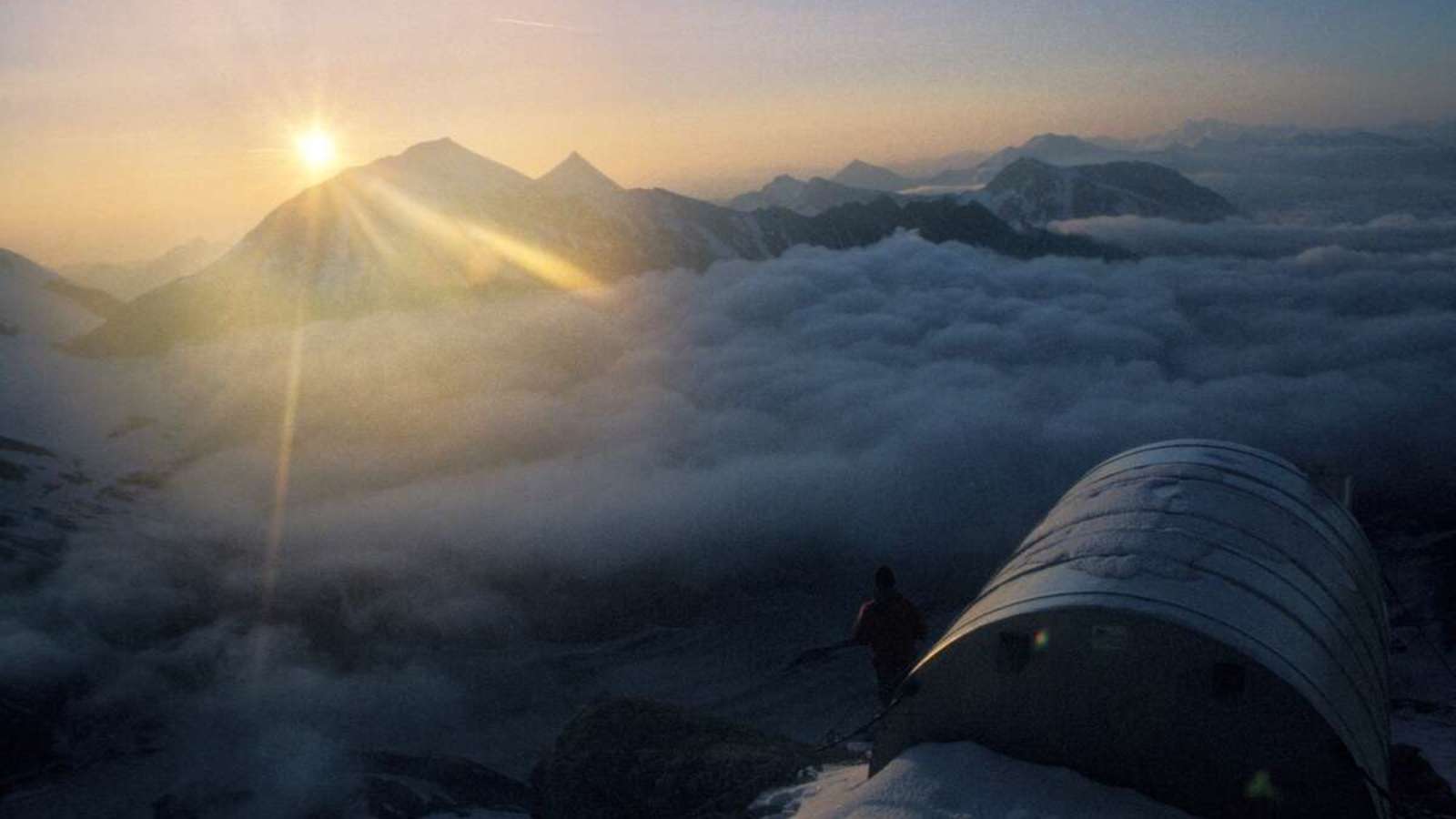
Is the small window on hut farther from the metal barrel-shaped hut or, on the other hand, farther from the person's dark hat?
the person's dark hat

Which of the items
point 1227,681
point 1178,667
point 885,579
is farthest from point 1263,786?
point 885,579

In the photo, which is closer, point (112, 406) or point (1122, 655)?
point (1122, 655)

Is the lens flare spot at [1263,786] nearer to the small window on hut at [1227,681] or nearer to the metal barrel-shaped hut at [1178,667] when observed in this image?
the metal barrel-shaped hut at [1178,667]

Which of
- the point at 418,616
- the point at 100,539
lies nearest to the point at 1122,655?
the point at 418,616

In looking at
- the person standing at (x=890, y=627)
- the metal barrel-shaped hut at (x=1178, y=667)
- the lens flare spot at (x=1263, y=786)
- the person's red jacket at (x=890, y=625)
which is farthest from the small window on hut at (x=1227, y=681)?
the person's red jacket at (x=890, y=625)

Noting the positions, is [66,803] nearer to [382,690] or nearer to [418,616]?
[382,690]

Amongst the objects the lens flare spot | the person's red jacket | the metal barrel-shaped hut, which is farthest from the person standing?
the lens flare spot
